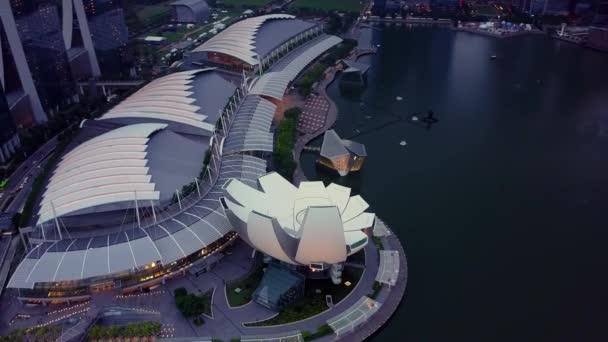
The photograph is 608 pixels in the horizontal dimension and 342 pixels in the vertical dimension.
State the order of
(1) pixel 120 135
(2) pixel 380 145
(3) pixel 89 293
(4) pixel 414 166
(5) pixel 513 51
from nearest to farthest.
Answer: (3) pixel 89 293 < (1) pixel 120 135 < (4) pixel 414 166 < (2) pixel 380 145 < (5) pixel 513 51

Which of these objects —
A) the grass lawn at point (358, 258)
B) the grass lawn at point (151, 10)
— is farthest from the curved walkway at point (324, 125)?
the grass lawn at point (151, 10)

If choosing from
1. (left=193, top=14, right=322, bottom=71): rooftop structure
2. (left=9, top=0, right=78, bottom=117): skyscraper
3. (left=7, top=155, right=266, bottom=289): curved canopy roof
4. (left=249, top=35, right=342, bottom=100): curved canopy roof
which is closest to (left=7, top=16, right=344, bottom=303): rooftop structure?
(left=7, top=155, right=266, bottom=289): curved canopy roof

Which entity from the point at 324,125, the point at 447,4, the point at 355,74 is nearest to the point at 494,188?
the point at 324,125

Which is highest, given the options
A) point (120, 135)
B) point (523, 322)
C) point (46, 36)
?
point (46, 36)

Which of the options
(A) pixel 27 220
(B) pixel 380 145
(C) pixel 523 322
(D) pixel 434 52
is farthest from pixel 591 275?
(D) pixel 434 52

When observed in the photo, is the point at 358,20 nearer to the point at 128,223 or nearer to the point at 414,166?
the point at 414,166

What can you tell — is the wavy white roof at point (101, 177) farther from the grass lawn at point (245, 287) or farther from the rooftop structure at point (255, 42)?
the rooftop structure at point (255, 42)

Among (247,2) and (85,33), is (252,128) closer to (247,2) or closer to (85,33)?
(85,33)
